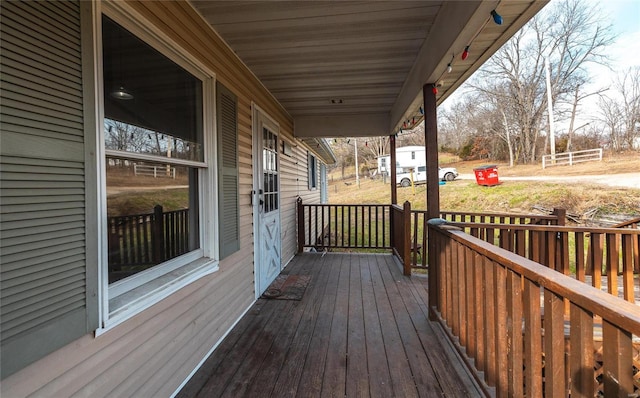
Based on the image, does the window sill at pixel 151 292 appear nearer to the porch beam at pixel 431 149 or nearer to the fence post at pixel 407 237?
the porch beam at pixel 431 149

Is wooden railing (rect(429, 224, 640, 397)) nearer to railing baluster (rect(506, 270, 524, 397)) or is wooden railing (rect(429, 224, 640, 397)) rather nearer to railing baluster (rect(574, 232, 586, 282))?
railing baluster (rect(506, 270, 524, 397))

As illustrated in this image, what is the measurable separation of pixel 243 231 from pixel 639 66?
71.3 feet

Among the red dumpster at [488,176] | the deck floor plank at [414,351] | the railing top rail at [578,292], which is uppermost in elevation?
the red dumpster at [488,176]

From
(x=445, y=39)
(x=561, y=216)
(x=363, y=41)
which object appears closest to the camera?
(x=445, y=39)

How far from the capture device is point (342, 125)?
4961mm

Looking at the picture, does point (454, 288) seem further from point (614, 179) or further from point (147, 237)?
point (614, 179)

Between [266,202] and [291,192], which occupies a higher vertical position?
[291,192]

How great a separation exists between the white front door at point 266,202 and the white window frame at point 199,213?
972mm

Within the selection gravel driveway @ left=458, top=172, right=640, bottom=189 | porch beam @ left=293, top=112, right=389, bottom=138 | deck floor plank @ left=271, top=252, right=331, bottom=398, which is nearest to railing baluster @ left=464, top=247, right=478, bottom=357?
deck floor plank @ left=271, top=252, right=331, bottom=398

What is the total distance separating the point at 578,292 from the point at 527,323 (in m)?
0.40

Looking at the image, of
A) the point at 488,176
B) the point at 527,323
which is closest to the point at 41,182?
the point at 527,323

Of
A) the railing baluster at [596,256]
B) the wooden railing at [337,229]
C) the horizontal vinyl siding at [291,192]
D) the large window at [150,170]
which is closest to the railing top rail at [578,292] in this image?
the railing baluster at [596,256]

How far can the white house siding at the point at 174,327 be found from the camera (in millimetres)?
1063

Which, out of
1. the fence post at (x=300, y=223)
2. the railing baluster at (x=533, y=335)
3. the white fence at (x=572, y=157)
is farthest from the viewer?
the white fence at (x=572, y=157)
